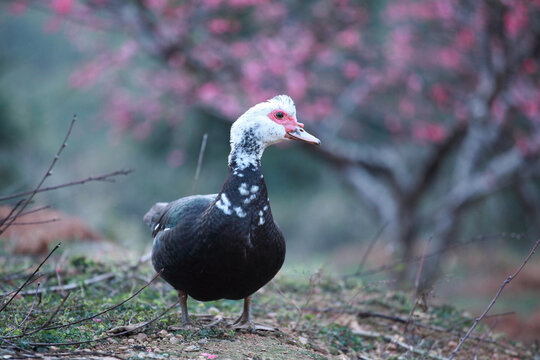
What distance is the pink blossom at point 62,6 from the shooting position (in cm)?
710

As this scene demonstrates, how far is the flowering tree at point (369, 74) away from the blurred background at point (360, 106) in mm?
28

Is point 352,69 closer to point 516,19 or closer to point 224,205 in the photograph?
point 516,19

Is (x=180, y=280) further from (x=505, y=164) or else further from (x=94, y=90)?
(x=94, y=90)

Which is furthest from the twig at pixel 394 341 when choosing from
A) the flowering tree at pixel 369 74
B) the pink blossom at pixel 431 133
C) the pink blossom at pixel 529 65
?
the pink blossom at pixel 529 65

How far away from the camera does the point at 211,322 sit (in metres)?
3.93

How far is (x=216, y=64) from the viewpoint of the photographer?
8102 millimetres

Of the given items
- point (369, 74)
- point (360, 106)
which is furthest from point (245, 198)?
point (360, 106)

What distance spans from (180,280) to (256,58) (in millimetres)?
5697

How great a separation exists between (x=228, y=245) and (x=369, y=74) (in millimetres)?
6664

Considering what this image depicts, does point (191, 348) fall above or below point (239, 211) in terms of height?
below

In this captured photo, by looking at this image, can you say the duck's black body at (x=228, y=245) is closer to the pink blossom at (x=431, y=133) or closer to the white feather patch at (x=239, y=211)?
the white feather patch at (x=239, y=211)

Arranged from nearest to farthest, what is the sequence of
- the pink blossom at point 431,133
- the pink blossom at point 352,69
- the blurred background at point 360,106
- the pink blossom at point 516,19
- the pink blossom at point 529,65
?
the pink blossom at point 516,19 → the pink blossom at point 529,65 → the blurred background at point 360,106 → the pink blossom at point 431,133 → the pink blossom at point 352,69

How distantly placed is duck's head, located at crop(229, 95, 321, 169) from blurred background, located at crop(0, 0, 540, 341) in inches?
86.0

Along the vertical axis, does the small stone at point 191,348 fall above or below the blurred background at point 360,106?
below
